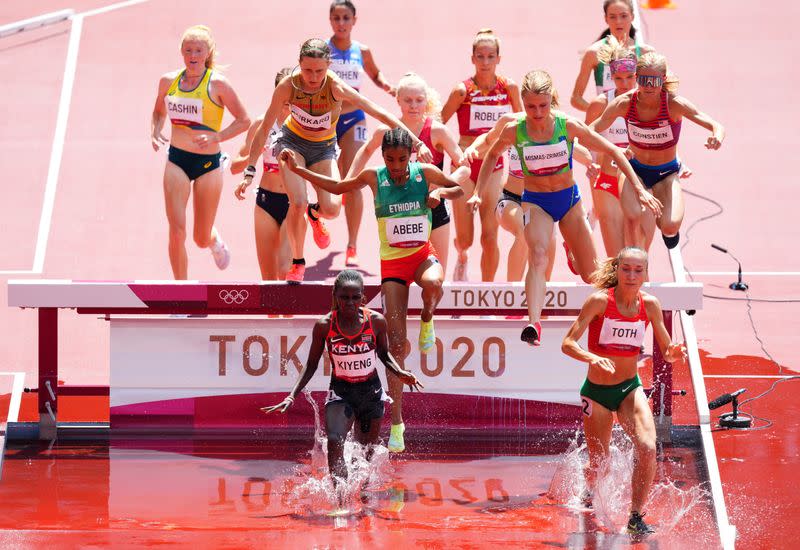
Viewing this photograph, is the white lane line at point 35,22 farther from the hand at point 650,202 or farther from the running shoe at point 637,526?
the running shoe at point 637,526

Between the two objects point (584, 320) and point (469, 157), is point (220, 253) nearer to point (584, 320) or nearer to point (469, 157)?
point (469, 157)

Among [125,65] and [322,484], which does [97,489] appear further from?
[125,65]

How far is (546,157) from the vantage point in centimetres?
1019

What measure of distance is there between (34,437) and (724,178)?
8648 millimetres

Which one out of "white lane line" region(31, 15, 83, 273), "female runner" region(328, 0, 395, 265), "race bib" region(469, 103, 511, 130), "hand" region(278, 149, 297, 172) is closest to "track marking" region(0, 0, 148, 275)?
"white lane line" region(31, 15, 83, 273)

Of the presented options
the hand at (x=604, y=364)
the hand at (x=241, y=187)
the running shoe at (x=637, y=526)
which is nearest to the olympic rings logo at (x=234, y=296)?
the hand at (x=241, y=187)

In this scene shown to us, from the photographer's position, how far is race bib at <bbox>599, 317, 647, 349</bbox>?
9023 mm

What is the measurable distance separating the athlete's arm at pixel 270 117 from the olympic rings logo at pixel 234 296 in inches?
35.9

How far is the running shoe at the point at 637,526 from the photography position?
8.66 m

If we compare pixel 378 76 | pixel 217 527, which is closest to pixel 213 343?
pixel 217 527

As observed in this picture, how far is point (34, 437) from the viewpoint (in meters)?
11.0

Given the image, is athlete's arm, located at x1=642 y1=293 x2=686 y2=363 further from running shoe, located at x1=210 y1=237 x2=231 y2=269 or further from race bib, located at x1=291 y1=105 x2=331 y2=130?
running shoe, located at x1=210 y1=237 x2=231 y2=269

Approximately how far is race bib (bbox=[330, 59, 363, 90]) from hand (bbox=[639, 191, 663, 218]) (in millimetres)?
3565

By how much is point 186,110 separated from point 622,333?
4604 mm
